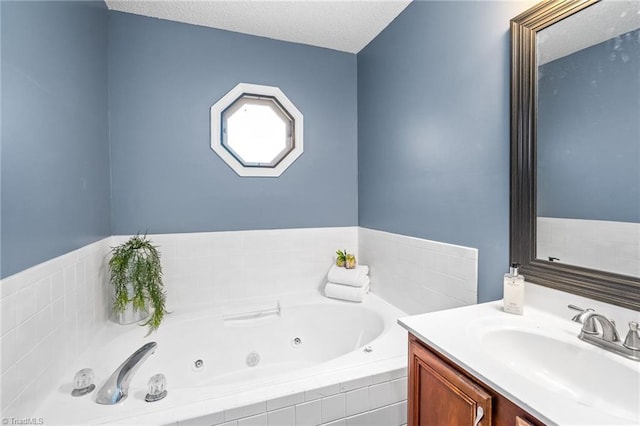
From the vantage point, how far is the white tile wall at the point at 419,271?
5.04 ft

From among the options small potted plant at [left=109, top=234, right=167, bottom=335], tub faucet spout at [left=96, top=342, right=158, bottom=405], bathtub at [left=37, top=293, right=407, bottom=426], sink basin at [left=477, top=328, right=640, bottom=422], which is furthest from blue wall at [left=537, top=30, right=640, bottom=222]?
small potted plant at [left=109, top=234, right=167, bottom=335]

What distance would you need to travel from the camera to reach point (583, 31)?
105 centimetres

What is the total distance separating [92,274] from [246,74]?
1710 millimetres

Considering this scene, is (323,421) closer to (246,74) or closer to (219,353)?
(219,353)

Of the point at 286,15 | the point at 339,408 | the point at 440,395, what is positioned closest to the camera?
the point at 440,395

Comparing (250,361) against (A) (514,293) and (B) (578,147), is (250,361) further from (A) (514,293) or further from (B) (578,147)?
(B) (578,147)

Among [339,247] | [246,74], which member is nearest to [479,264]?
[339,247]

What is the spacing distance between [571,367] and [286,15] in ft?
7.86

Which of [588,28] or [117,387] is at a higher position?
[588,28]

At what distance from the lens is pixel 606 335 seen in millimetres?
891

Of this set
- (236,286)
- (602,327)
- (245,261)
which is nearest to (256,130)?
(245,261)

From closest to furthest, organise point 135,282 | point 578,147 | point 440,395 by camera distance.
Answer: point 440,395
point 578,147
point 135,282

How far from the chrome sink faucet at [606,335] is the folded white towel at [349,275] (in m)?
1.40

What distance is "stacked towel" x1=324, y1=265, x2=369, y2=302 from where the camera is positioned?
2225 millimetres
